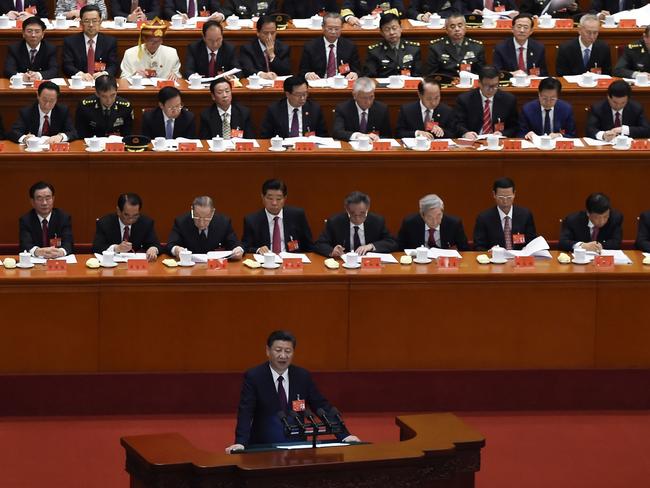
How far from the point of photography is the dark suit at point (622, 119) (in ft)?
34.4

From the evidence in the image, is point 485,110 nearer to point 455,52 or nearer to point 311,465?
point 455,52

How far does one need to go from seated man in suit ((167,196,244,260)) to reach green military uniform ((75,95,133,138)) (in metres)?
1.55

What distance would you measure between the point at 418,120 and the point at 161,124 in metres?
1.81

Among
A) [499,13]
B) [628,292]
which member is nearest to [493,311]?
[628,292]

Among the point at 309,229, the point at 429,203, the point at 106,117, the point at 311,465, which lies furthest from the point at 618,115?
the point at 311,465

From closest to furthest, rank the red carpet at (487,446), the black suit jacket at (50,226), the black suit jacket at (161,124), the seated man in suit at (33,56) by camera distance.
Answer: the red carpet at (487,446) → the black suit jacket at (50,226) → the black suit jacket at (161,124) → the seated man in suit at (33,56)

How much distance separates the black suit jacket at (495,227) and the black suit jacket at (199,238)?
1.52 meters

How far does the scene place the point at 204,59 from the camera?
11.3m

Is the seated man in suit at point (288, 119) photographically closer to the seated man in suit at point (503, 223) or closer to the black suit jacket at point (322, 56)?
the black suit jacket at point (322, 56)

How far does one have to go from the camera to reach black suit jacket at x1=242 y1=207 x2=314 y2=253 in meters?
9.09

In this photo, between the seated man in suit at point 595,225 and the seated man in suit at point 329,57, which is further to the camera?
the seated man in suit at point 329,57

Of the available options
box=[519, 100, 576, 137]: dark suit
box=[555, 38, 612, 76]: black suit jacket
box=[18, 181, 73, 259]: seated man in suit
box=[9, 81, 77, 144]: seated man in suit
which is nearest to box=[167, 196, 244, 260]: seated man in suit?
box=[18, 181, 73, 259]: seated man in suit

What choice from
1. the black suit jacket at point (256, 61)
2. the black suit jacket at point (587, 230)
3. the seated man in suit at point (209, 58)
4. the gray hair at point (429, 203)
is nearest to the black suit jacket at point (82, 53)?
the seated man in suit at point (209, 58)

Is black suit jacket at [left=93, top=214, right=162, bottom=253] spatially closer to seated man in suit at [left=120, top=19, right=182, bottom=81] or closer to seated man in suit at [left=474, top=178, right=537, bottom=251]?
seated man in suit at [left=474, top=178, right=537, bottom=251]
